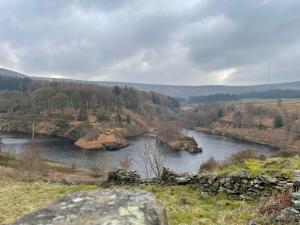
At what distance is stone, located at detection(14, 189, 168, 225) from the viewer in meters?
6.46

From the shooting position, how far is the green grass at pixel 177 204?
17494mm

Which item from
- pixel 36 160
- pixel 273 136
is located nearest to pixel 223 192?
pixel 36 160

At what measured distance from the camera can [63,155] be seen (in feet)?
431

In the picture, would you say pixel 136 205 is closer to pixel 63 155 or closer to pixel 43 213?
pixel 43 213

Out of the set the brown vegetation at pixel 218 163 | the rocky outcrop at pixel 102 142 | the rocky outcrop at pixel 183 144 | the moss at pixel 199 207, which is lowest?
→ the rocky outcrop at pixel 102 142

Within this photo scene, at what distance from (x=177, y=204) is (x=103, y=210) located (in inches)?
593

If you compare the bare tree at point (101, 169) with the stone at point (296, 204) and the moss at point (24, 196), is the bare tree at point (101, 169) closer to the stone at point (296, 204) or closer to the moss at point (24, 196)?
the moss at point (24, 196)

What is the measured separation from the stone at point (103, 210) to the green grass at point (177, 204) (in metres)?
9.80

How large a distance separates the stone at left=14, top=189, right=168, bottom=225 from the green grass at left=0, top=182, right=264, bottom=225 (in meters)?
9.80

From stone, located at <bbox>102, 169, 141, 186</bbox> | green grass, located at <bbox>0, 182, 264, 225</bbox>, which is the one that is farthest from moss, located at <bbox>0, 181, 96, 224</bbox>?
stone, located at <bbox>102, 169, 141, 186</bbox>

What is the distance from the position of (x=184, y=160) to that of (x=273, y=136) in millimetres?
89340

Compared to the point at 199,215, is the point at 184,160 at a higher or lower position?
lower

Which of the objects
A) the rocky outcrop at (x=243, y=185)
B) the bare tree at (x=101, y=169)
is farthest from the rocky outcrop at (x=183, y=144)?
the rocky outcrop at (x=243, y=185)

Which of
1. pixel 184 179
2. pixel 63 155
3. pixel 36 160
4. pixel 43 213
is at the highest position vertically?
pixel 43 213
